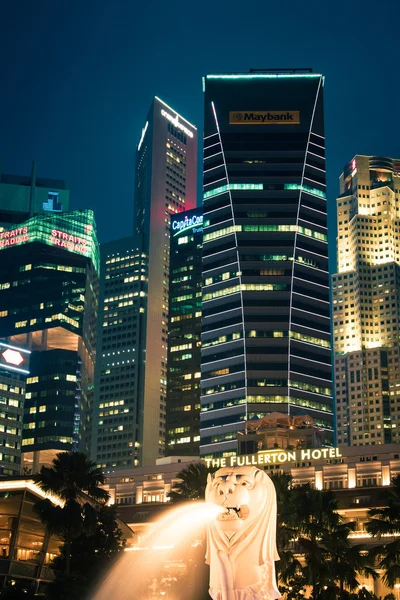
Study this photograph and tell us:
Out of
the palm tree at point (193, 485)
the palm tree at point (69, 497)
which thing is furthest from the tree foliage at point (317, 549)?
the palm tree at point (69, 497)

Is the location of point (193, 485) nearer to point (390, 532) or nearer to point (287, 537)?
point (287, 537)

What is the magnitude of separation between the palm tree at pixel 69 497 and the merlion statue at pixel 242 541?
4279 centimetres

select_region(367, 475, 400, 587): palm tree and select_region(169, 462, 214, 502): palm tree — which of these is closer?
select_region(367, 475, 400, 587): palm tree

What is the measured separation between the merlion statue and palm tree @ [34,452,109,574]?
42.8 m

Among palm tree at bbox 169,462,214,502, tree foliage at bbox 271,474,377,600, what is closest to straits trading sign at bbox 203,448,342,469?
palm tree at bbox 169,462,214,502

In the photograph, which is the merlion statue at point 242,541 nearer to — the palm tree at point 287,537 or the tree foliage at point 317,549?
the tree foliage at point 317,549

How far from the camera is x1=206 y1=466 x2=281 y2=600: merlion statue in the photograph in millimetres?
39188

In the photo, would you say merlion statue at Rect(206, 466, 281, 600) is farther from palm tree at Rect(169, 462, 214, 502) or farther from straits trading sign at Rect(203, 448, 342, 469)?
straits trading sign at Rect(203, 448, 342, 469)

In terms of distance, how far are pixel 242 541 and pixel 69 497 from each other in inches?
1863

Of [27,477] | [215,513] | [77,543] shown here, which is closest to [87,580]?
[77,543]

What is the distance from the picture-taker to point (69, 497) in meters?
83.9

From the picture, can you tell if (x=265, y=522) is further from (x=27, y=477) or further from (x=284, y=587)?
(x=27, y=477)

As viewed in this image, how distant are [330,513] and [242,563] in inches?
1512

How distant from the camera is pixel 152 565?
327 feet
